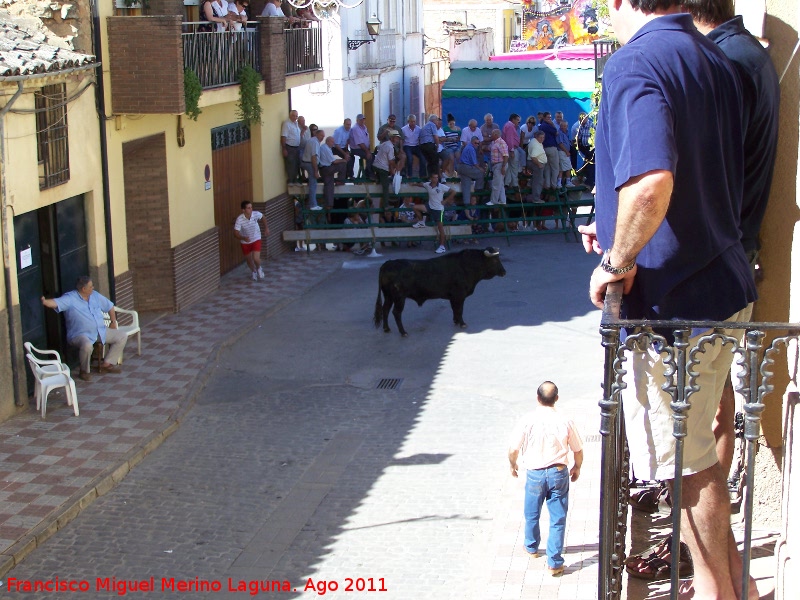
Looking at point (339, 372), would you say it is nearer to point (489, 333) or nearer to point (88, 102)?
point (489, 333)

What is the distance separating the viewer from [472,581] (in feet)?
28.5

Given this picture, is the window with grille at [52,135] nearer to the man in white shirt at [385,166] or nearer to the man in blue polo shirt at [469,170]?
the man in white shirt at [385,166]

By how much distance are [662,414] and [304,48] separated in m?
18.9

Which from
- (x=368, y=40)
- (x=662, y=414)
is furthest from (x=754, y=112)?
(x=368, y=40)

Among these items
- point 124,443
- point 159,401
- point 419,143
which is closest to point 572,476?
point 124,443

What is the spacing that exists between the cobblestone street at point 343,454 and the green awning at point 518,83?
11.4 meters

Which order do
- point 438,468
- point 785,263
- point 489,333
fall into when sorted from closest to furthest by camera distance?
point 785,263
point 438,468
point 489,333

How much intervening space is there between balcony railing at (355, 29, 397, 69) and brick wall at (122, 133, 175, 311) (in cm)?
1247

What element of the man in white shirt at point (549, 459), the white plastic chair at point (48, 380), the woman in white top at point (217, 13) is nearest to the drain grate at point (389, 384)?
the white plastic chair at point (48, 380)

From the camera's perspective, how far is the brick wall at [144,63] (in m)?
14.4

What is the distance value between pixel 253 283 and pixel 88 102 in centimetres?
568

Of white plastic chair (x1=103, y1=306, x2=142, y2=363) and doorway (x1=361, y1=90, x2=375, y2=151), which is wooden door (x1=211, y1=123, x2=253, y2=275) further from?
doorway (x1=361, y1=90, x2=375, y2=151)

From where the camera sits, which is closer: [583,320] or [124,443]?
[124,443]

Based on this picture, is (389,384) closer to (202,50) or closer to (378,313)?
(378,313)
